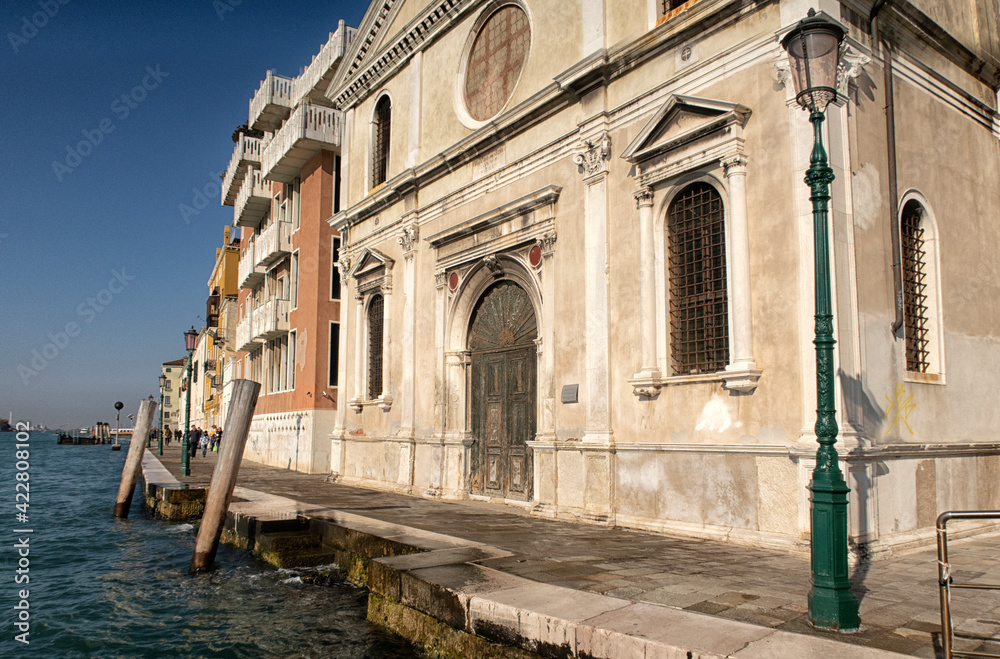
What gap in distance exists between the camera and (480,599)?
5.42m

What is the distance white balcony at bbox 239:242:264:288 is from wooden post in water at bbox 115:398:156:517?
11077mm

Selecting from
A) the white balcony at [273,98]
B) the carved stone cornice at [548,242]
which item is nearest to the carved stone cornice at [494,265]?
the carved stone cornice at [548,242]

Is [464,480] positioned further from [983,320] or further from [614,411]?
[983,320]

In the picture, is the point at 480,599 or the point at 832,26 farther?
the point at 480,599

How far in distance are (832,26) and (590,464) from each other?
21.8ft

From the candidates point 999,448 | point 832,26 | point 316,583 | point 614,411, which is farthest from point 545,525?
point 832,26

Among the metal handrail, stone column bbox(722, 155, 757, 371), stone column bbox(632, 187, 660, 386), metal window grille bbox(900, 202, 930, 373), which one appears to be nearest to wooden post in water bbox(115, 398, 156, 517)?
stone column bbox(632, 187, 660, 386)

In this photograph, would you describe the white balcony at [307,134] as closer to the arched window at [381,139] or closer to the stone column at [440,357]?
the arched window at [381,139]

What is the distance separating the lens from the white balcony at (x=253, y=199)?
29.9 m

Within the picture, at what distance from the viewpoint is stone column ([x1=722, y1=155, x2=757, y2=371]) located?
329 inches

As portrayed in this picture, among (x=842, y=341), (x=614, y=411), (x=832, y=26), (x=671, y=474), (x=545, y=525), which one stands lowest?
(x=545, y=525)

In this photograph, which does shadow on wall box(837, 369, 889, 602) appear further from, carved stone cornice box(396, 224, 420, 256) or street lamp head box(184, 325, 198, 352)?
street lamp head box(184, 325, 198, 352)

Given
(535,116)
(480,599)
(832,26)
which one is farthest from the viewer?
(535,116)

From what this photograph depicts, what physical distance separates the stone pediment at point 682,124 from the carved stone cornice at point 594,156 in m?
0.52
